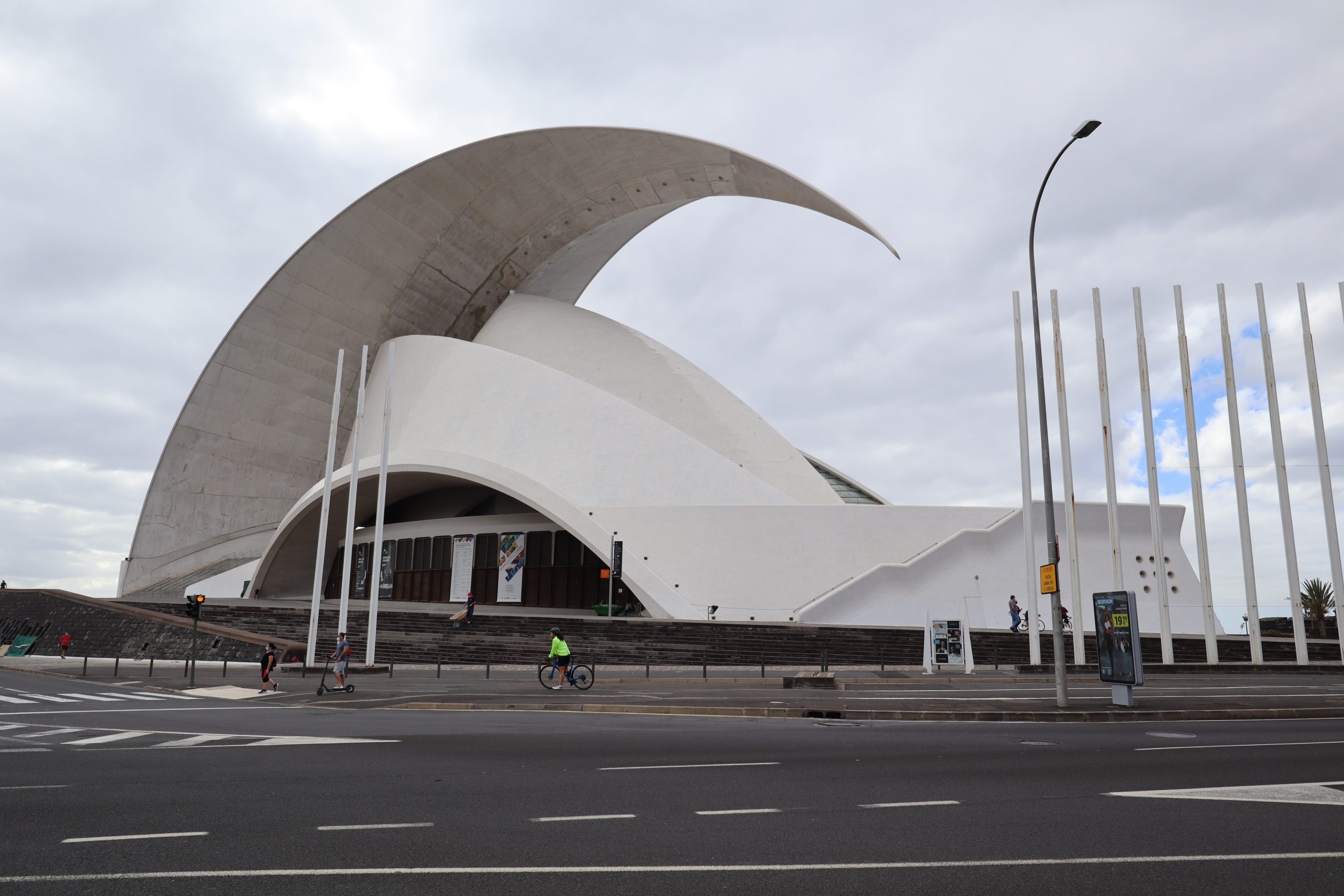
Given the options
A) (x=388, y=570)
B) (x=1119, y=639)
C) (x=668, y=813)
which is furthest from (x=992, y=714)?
(x=388, y=570)

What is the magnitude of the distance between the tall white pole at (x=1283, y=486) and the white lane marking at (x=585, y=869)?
16.7m

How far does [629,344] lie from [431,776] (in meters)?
30.6

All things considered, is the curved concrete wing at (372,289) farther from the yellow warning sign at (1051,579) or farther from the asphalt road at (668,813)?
the asphalt road at (668,813)

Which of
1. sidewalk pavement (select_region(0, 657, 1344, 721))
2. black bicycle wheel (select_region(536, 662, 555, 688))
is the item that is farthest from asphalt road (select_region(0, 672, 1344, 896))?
black bicycle wheel (select_region(536, 662, 555, 688))

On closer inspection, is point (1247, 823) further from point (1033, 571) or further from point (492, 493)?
point (492, 493)

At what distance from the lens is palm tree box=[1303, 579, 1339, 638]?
1234 inches

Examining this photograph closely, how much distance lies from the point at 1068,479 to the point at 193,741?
637 inches

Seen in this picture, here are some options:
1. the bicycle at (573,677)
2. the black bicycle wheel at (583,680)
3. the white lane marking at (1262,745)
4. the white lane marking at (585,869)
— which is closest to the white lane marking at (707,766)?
the white lane marking at (585,869)

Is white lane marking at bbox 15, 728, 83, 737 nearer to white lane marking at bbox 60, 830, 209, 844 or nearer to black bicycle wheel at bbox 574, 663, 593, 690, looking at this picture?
white lane marking at bbox 60, 830, 209, 844

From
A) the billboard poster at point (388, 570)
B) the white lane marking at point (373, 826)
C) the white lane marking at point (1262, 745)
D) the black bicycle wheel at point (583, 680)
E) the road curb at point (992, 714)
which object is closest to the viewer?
the white lane marking at point (373, 826)

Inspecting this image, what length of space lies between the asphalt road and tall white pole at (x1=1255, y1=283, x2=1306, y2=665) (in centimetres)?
1060

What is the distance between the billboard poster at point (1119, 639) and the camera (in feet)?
38.1

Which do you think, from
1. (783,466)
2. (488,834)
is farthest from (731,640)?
(488,834)

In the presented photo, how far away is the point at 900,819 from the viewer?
5.19m
